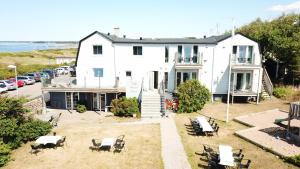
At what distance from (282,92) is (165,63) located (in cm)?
1660

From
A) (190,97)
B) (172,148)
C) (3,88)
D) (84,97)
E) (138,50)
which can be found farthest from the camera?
(3,88)

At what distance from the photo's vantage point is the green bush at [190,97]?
30.8m

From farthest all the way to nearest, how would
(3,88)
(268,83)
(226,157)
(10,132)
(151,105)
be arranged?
(3,88)
(268,83)
(151,105)
(10,132)
(226,157)

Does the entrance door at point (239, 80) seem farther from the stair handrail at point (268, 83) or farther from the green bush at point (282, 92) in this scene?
the green bush at point (282, 92)

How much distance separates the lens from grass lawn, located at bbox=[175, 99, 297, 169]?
58.5 ft

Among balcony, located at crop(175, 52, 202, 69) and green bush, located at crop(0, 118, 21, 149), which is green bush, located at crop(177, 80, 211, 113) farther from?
green bush, located at crop(0, 118, 21, 149)

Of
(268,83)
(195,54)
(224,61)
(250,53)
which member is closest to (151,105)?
(195,54)

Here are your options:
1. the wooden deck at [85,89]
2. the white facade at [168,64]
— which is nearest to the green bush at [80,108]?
the wooden deck at [85,89]

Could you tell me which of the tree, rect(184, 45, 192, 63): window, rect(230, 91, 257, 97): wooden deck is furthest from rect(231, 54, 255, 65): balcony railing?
the tree

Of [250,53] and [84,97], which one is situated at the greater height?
[250,53]

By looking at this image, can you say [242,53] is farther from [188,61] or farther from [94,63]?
[94,63]

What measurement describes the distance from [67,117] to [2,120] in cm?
908

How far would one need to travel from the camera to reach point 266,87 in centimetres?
3775

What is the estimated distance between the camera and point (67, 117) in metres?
30.1
